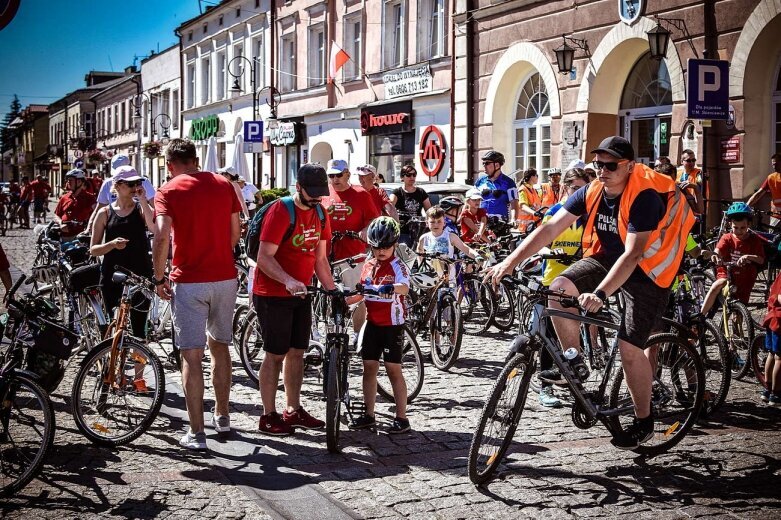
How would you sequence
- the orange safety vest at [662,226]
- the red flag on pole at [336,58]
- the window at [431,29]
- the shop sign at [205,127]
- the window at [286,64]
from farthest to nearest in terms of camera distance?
the shop sign at [205,127]
the window at [286,64]
the red flag on pole at [336,58]
the window at [431,29]
the orange safety vest at [662,226]

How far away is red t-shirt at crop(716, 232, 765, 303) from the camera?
9656mm

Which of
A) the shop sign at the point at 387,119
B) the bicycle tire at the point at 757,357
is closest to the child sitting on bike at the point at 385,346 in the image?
the bicycle tire at the point at 757,357

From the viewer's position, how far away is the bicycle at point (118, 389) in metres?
6.66

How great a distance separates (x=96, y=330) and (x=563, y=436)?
162 inches

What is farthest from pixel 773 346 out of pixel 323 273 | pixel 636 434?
pixel 323 273

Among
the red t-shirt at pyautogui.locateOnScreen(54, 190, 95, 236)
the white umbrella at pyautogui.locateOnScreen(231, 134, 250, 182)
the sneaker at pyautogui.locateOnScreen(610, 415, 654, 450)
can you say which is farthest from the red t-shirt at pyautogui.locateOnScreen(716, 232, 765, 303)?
the white umbrella at pyautogui.locateOnScreen(231, 134, 250, 182)

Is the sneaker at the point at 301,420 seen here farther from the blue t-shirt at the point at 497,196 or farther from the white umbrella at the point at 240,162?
the white umbrella at the point at 240,162

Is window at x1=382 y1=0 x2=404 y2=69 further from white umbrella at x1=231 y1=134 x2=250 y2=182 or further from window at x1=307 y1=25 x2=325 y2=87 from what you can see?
white umbrella at x1=231 y1=134 x2=250 y2=182

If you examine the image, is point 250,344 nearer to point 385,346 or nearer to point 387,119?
point 385,346

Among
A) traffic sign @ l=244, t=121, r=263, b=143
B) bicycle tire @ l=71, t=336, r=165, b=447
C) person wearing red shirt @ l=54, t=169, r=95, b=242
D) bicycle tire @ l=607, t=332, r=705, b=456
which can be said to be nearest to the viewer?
bicycle tire @ l=607, t=332, r=705, b=456

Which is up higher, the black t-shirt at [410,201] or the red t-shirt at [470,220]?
the black t-shirt at [410,201]

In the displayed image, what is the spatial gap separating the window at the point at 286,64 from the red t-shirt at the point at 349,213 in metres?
26.0

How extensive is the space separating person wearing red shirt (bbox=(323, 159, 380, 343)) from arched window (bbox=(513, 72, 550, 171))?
487 inches

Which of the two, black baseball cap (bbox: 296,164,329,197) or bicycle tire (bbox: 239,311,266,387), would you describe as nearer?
black baseball cap (bbox: 296,164,329,197)
